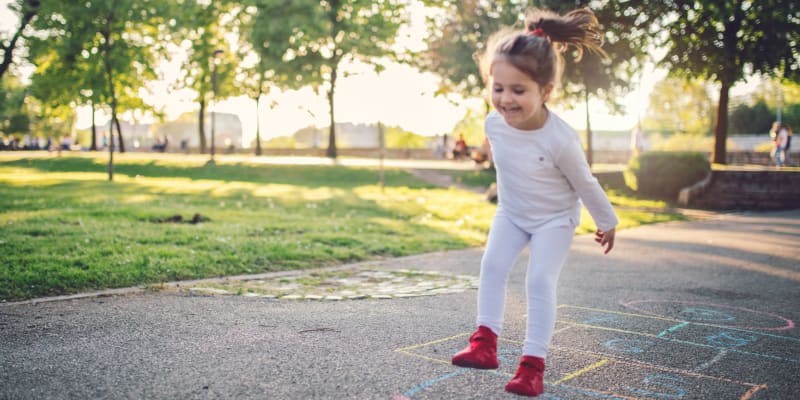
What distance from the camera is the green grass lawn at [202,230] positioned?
22.4 ft

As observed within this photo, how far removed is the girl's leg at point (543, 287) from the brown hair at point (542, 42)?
2.63 ft

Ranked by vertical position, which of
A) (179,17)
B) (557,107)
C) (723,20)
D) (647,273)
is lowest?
(647,273)

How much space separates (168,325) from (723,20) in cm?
2084

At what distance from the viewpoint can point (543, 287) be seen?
358 cm

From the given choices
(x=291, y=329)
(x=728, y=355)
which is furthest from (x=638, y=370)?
(x=291, y=329)

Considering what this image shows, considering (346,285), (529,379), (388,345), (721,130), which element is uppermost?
(721,130)

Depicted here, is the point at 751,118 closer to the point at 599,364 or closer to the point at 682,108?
the point at 682,108

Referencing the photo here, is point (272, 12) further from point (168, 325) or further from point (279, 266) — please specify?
point (168, 325)

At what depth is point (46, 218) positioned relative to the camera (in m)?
9.95

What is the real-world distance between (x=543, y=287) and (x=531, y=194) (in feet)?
1.59

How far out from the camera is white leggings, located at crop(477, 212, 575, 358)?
3.57 m

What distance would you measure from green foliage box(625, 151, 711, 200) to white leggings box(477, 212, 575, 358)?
58.9ft

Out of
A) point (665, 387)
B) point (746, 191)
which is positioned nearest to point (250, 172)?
point (746, 191)

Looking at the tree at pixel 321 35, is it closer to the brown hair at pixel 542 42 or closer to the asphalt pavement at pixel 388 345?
the asphalt pavement at pixel 388 345
